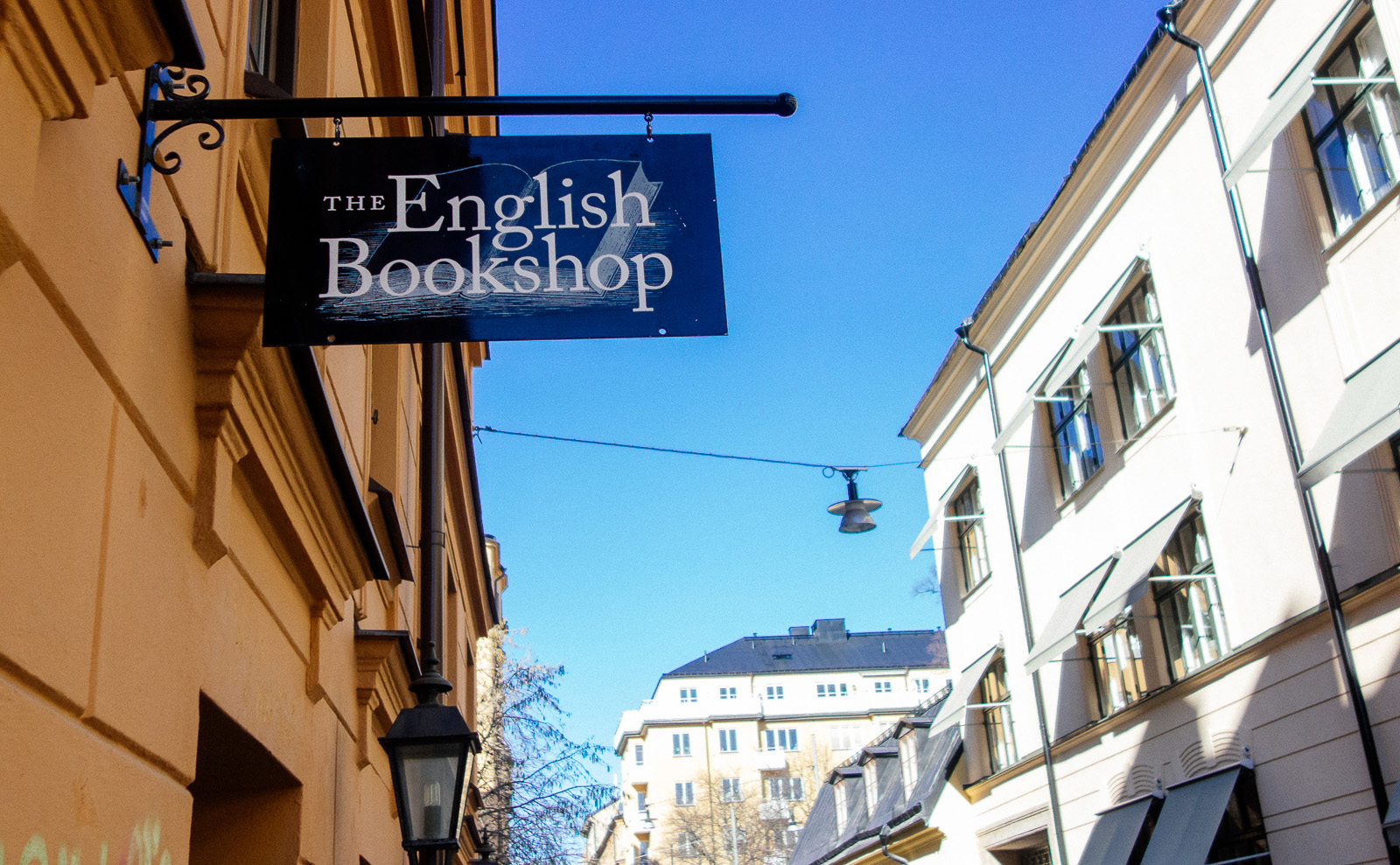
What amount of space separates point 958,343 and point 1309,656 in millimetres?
10499

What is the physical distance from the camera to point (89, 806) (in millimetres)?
2691

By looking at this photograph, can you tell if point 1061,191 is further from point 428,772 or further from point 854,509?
point 428,772

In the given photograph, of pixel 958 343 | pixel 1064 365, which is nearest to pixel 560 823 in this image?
Answer: pixel 958 343

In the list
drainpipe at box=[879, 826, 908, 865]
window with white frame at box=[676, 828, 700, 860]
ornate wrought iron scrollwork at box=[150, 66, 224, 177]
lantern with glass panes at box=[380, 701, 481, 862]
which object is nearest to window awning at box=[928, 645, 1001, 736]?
drainpipe at box=[879, 826, 908, 865]

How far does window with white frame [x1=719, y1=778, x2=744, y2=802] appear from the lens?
73.9 m

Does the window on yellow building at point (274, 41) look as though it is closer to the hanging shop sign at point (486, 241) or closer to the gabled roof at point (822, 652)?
the hanging shop sign at point (486, 241)

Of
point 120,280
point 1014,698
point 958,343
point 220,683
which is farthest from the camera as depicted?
point 958,343

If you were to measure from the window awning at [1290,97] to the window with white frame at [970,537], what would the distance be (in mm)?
10509

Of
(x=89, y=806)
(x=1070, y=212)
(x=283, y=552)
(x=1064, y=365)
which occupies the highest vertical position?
(x=1070, y=212)

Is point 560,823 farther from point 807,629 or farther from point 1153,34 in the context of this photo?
point 807,629

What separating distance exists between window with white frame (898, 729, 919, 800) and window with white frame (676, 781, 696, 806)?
52.6 m

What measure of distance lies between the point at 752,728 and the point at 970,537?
60.3m

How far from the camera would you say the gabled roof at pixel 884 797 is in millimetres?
22484

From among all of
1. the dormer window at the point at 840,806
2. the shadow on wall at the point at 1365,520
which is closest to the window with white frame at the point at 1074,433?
the shadow on wall at the point at 1365,520
